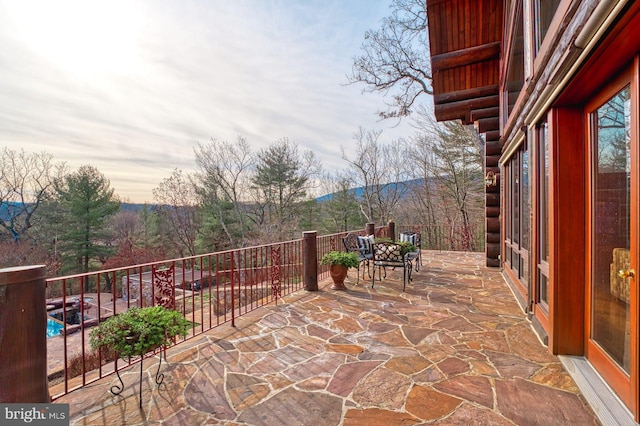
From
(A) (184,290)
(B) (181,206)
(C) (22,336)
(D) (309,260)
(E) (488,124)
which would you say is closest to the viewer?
(C) (22,336)

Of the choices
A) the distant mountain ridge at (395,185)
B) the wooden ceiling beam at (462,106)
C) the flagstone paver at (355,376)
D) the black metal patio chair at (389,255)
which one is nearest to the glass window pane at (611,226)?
the flagstone paver at (355,376)

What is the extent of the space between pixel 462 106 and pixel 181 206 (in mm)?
18160

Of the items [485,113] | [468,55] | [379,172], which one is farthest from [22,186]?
[485,113]

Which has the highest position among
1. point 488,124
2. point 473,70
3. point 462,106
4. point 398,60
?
point 398,60

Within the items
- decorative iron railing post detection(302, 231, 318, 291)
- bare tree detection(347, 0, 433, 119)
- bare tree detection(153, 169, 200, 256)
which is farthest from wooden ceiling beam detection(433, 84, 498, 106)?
bare tree detection(153, 169, 200, 256)

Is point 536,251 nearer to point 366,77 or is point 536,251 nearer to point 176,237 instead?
point 366,77

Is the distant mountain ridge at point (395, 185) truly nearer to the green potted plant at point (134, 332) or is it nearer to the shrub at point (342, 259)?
the shrub at point (342, 259)

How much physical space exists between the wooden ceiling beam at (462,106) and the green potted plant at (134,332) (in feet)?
22.2

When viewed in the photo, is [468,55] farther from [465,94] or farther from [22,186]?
Result: [22,186]

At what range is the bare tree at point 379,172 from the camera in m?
14.2

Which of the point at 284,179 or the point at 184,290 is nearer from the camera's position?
the point at 184,290

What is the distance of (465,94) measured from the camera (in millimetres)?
6223

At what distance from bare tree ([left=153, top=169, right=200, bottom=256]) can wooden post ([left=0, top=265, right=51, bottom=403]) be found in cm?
1765

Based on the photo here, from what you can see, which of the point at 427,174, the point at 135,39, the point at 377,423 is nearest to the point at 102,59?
the point at 135,39
